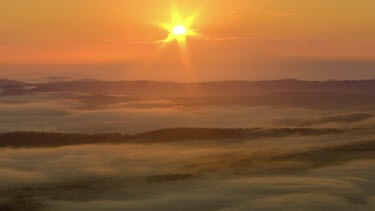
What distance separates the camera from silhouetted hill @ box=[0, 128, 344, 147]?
152000 millimetres

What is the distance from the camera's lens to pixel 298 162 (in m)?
109

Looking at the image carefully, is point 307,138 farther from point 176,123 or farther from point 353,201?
point 353,201

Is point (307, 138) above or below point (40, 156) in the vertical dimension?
above

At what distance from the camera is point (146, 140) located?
156 m

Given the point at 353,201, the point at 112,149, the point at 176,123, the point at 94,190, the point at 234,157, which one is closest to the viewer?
the point at 353,201

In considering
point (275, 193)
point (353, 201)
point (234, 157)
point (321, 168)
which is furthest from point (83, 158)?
point (353, 201)

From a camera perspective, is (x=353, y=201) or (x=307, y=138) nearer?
(x=353, y=201)

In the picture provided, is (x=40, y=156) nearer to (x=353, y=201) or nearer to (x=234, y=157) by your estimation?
(x=234, y=157)

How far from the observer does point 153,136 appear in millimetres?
161000

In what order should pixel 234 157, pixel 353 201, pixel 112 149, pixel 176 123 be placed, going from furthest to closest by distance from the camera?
pixel 176 123
pixel 112 149
pixel 234 157
pixel 353 201

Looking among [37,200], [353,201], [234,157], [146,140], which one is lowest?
[353,201]

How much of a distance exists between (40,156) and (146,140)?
3330 cm

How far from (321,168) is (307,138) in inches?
2129

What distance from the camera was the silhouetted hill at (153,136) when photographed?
15200 centimetres
